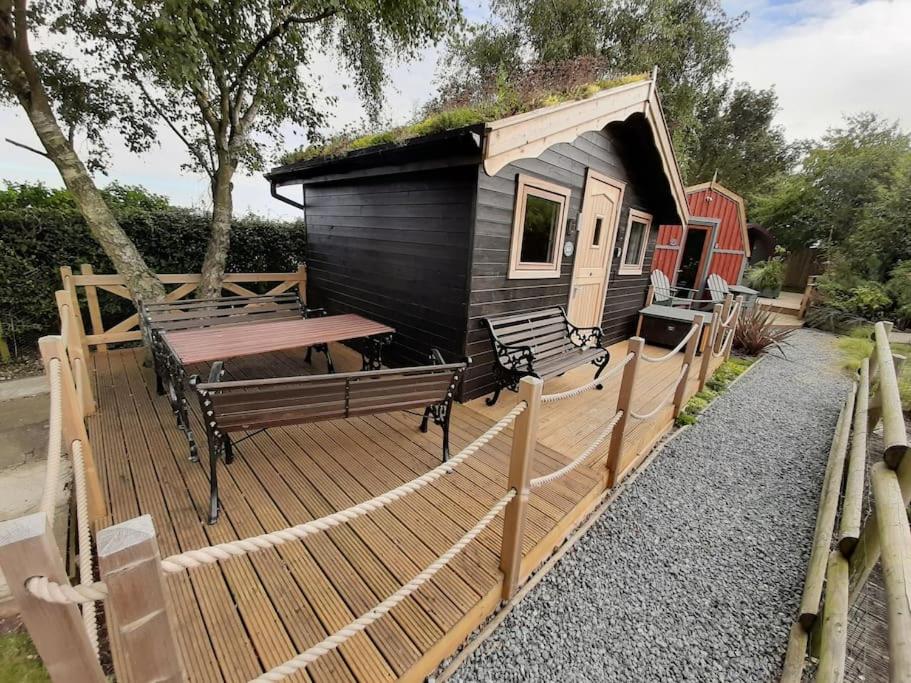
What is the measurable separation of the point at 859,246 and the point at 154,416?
53.0 feet

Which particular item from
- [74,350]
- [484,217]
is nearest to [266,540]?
[484,217]

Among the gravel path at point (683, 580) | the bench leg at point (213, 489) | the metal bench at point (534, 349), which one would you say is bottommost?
the gravel path at point (683, 580)

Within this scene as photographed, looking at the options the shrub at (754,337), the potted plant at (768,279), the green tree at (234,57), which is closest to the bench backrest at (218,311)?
the green tree at (234,57)

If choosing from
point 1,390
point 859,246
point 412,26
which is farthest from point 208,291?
point 859,246

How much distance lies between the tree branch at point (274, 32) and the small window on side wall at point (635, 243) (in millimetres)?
4978

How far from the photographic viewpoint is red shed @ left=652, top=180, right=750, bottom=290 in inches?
409

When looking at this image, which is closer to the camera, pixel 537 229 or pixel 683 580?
pixel 683 580

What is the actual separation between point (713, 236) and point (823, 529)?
10112mm

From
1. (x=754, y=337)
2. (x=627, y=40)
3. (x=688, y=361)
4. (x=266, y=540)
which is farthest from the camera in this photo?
(x=627, y=40)

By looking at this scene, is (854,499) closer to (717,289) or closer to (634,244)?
(634,244)

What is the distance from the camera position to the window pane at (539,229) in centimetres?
413

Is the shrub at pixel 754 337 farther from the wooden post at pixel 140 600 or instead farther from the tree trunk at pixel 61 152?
the tree trunk at pixel 61 152

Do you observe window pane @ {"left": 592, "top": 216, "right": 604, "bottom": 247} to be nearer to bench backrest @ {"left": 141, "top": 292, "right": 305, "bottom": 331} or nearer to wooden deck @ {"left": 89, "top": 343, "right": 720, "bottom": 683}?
wooden deck @ {"left": 89, "top": 343, "right": 720, "bottom": 683}

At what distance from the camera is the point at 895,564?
1225 millimetres
